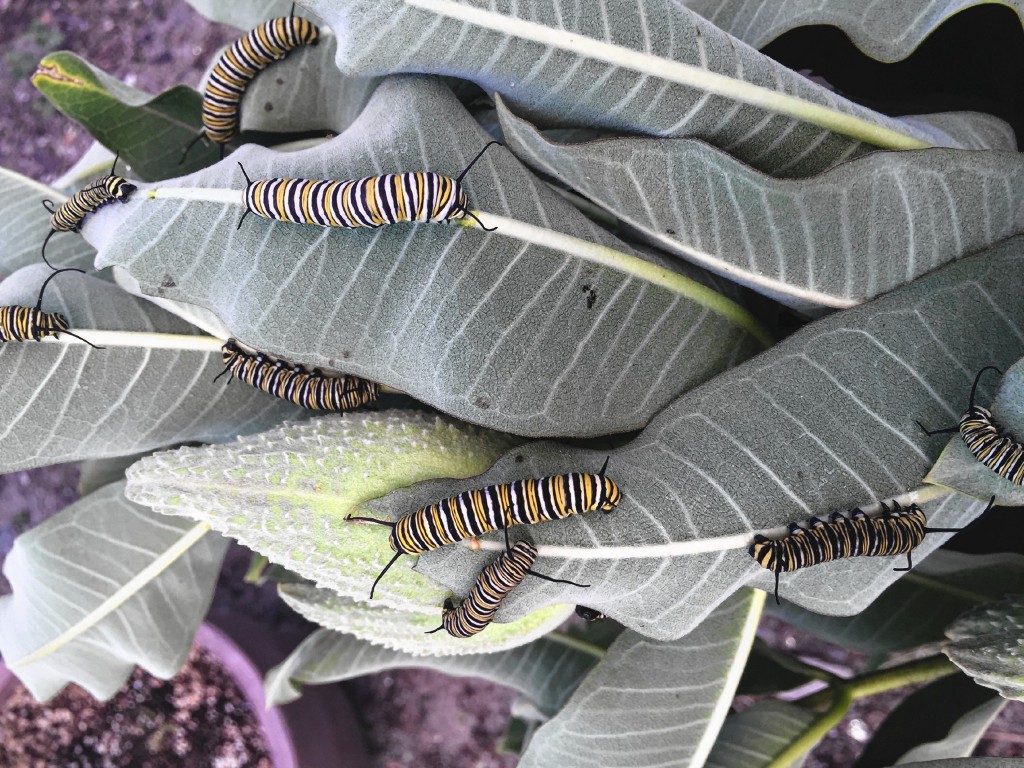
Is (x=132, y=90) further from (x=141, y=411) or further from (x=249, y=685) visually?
(x=249, y=685)

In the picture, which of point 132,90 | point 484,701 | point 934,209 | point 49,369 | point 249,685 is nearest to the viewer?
point 934,209

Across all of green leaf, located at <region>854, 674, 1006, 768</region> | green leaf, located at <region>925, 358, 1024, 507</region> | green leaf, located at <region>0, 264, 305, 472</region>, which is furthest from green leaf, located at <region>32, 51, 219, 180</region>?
green leaf, located at <region>854, 674, 1006, 768</region>

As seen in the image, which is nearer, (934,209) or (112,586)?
(934,209)

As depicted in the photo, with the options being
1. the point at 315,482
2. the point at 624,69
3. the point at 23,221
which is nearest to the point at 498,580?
the point at 315,482

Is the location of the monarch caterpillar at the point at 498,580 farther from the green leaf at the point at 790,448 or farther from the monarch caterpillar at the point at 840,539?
the monarch caterpillar at the point at 840,539

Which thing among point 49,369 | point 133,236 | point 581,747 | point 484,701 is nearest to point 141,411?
point 49,369

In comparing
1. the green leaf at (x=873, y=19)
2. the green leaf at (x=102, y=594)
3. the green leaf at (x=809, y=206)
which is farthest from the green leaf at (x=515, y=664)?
the green leaf at (x=873, y=19)

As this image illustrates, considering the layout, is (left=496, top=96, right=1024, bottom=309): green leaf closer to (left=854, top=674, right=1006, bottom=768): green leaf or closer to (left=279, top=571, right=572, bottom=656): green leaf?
(left=279, top=571, right=572, bottom=656): green leaf
